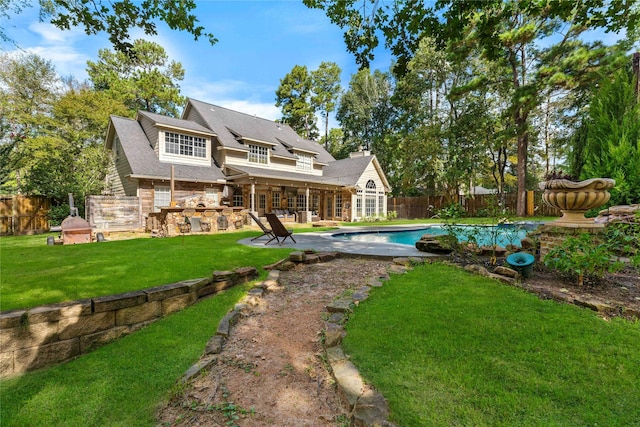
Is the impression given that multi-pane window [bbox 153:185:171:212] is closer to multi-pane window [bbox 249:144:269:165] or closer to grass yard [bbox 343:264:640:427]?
multi-pane window [bbox 249:144:269:165]

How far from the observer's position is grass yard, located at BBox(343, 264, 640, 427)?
1662 millimetres

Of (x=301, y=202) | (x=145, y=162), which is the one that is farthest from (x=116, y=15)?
(x=301, y=202)

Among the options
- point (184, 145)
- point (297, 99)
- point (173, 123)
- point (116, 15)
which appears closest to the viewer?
point (116, 15)

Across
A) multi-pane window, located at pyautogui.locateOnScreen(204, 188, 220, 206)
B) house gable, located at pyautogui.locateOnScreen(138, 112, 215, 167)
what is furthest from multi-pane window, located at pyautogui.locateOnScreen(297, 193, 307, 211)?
house gable, located at pyautogui.locateOnScreen(138, 112, 215, 167)

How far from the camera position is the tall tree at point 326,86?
32594mm

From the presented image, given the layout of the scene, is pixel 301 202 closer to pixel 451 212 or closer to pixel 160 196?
pixel 160 196

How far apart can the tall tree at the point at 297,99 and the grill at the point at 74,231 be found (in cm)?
2663

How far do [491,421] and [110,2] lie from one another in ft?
18.7

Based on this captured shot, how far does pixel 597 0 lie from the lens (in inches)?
138

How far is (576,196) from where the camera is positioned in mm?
4605

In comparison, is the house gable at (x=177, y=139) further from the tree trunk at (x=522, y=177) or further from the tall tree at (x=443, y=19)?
the tree trunk at (x=522, y=177)

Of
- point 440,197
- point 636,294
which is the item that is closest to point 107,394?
point 636,294

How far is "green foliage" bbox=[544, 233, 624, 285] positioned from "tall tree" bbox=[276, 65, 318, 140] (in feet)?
102

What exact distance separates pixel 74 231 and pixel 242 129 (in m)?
12.7
